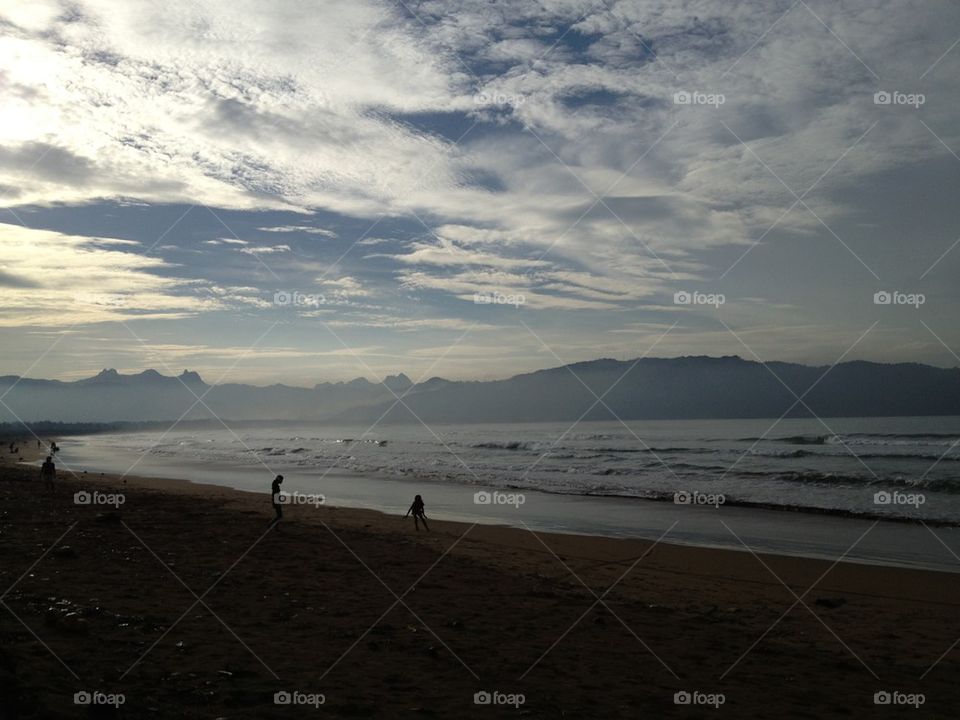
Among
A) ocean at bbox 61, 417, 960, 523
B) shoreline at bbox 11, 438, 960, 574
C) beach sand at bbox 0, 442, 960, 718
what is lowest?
beach sand at bbox 0, 442, 960, 718

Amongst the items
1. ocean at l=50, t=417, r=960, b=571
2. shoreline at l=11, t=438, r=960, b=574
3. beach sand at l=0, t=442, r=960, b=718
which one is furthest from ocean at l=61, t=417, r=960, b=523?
beach sand at l=0, t=442, r=960, b=718

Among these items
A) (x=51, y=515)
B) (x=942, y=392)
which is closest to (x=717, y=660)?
(x=51, y=515)

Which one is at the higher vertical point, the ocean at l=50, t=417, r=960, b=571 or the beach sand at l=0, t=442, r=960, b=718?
the ocean at l=50, t=417, r=960, b=571

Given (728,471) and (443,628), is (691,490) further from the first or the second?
(443,628)

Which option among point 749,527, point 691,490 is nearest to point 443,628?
point 749,527

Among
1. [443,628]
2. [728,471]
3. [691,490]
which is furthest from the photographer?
[728,471]

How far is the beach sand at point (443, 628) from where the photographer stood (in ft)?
20.7

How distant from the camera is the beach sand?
6.31 m

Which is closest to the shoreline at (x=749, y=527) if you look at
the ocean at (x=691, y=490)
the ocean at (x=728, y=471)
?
the ocean at (x=691, y=490)

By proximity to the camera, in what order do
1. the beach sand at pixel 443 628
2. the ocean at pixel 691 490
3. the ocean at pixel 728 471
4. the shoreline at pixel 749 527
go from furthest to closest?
the ocean at pixel 728 471 < the ocean at pixel 691 490 < the shoreline at pixel 749 527 < the beach sand at pixel 443 628

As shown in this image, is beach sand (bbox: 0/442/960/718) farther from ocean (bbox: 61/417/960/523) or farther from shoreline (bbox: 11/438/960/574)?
ocean (bbox: 61/417/960/523)

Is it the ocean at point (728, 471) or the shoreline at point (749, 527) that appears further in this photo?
the ocean at point (728, 471)

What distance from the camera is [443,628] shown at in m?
8.88

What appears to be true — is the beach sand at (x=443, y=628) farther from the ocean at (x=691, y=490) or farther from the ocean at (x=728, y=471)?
the ocean at (x=728, y=471)
